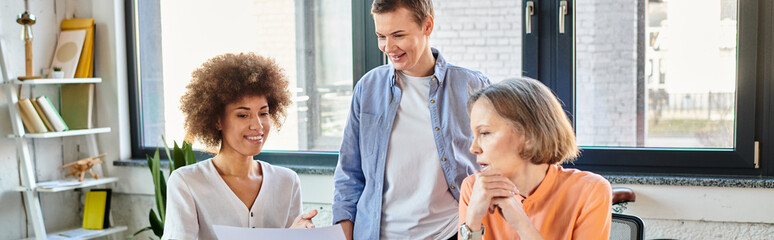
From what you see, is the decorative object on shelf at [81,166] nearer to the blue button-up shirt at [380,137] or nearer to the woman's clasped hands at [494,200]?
the blue button-up shirt at [380,137]

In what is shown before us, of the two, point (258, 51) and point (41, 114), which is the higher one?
point (258, 51)

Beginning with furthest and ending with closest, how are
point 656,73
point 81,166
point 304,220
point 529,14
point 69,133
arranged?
point 81,166 < point 69,133 < point 529,14 < point 656,73 < point 304,220

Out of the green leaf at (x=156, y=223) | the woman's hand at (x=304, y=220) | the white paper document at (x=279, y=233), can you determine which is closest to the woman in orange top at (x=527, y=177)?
the white paper document at (x=279, y=233)

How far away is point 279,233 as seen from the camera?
1.67 m

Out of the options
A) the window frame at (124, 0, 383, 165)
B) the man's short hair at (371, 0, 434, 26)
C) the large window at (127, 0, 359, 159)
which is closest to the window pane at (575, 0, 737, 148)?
the window frame at (124, 0, 383, 165)

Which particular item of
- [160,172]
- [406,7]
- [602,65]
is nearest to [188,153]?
[160,172]

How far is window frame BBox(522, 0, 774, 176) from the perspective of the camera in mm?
3002

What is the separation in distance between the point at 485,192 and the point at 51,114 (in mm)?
3036

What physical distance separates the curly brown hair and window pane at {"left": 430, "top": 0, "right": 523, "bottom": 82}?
1625 mm

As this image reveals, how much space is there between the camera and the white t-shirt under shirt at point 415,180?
2049 mm

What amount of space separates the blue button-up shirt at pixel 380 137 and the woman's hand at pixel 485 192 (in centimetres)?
46

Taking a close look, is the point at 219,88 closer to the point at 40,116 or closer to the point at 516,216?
the point at 516,216

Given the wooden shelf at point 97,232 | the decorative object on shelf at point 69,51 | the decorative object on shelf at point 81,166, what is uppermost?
the decorative object on shelf at point 69,51

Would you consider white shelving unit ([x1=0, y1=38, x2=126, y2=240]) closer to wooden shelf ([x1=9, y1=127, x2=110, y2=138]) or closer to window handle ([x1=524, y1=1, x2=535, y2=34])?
wooden shelf ([x1=9, y1=127, x2=110, y2=138])
